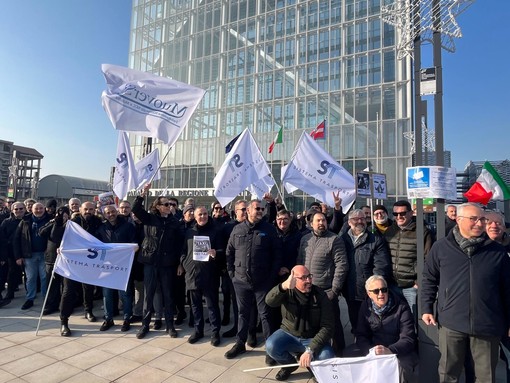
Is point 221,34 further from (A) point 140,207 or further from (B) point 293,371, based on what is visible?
(B) point 293,371

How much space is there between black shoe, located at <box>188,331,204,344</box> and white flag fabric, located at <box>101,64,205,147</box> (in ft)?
10.5

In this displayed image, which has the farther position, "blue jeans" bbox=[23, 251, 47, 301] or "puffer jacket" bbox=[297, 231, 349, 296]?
"blue jeans" bbox=[23, 251, 47, 301]

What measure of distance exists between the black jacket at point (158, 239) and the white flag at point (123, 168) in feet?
3.57

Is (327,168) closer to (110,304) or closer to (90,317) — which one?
(110,304)

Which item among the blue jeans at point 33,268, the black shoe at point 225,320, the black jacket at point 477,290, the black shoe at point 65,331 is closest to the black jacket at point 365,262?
the black jacket at point 477,290

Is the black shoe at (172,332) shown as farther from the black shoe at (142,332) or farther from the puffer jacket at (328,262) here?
the puffer jacket at (328,262)

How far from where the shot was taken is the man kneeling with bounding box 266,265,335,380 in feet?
13.0

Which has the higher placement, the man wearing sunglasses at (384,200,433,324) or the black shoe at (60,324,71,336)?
the man wearing sunglasses at (384,200,433,324)

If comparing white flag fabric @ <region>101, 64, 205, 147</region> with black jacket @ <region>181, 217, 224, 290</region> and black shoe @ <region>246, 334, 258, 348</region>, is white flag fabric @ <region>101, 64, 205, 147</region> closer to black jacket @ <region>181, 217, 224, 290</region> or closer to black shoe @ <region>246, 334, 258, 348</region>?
black jacket @ <region>181, 217, 224, 290</region>

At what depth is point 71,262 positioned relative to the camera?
5.26 meters

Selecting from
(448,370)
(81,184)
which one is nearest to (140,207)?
(448,370)

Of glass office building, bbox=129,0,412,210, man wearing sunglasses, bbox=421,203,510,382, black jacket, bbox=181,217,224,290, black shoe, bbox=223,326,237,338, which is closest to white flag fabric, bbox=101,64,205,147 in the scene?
black jacket, bbox=181,217,224,290

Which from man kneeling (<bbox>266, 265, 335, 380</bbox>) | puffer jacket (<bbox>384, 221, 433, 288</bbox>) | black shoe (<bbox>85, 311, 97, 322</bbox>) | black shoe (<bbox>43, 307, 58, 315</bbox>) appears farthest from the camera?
black shoe (<bbox>43, 307, 58, 315</bbox>)

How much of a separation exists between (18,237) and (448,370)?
305 inches
